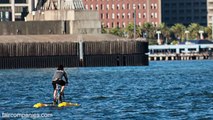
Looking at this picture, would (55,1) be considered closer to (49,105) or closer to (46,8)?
(46,8)

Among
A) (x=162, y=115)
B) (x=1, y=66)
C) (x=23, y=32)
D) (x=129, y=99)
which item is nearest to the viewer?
(x=162, y=115)

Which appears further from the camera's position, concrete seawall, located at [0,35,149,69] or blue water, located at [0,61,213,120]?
concrete seawall, located at [0,35,149,69]

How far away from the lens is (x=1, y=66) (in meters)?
171

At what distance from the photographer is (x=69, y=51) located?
178125mm

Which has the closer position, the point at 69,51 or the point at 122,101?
the point at 122,101

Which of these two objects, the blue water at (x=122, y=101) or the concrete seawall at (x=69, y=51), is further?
the concrete seawall at (x=69, y=51)

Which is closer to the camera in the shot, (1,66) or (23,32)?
(1,66)

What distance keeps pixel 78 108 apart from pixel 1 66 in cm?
10704

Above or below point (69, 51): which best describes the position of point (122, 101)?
below

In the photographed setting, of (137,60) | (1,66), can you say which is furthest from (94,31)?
(1,66)

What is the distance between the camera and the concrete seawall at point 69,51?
174625 mm

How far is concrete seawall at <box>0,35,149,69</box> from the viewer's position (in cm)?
17462

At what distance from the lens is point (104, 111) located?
6209cm

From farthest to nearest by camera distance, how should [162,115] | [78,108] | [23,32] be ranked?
[23,32]
[78,108]
[162,115]
